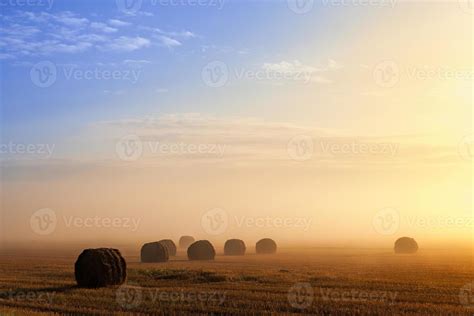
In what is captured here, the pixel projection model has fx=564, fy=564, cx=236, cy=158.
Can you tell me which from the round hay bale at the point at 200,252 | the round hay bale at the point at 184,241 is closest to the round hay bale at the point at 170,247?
the round hay bale at the point at 200,252

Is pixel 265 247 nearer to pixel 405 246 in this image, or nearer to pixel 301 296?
pixel 405 246

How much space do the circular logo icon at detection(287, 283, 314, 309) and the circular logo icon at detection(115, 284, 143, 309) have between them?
5.09 meters

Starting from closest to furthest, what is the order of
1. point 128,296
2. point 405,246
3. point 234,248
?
point 128,296 < point 234,248 < point 405,246

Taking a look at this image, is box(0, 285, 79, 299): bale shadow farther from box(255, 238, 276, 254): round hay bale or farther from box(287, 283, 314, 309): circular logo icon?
box(255, 238, 276, 254): round hay bale

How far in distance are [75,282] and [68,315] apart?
1089 centimetres

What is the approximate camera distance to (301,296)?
19.4 m

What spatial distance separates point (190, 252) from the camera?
163 ft

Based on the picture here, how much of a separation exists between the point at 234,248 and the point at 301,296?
45.6 meters

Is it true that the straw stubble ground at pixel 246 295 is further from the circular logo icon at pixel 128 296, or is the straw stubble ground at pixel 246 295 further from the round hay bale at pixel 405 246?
the round hay bale at pixel 405 246

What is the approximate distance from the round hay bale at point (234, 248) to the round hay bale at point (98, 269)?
3862 centimetres

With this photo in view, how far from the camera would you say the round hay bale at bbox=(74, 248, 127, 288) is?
2506 centimetres

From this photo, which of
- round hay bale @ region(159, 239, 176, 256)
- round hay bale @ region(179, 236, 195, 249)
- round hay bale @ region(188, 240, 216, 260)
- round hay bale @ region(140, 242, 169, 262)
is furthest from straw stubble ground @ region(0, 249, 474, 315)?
round hay bale @ region(179, 236, 195, 249)

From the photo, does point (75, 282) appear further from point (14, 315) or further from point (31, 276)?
point (14, 315)

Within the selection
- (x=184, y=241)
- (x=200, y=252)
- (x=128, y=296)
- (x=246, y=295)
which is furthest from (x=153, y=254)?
(x=184, y=241)
